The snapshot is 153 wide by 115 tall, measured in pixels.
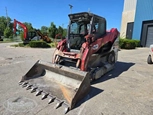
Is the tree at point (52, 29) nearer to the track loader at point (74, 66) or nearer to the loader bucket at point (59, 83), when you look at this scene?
the track loader at point (74, 66)

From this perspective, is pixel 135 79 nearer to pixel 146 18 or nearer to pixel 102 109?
pixel 102 109

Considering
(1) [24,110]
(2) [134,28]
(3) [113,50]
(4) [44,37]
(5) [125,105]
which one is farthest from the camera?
(4) [44,37]

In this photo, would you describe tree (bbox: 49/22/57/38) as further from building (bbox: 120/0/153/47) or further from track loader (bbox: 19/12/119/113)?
track loader (bbox: 19/12/119/113)

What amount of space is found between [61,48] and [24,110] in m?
2.86

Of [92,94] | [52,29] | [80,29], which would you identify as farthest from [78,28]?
[52,29]

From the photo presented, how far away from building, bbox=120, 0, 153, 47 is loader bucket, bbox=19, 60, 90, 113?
62.4 feet

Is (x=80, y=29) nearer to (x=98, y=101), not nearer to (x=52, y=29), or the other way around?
(x=98, y=101)

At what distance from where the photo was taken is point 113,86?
4406 millimetres

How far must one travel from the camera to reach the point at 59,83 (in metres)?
4.14

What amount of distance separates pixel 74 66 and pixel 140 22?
1893cm

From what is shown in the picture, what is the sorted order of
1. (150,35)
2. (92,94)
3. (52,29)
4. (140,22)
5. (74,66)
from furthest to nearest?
(52,29) → (140,22) → (150,35) → (74,66) → (92,94)

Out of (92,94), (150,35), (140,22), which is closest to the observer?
(92,94)

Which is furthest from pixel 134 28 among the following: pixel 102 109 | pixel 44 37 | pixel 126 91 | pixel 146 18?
pixel 102 109

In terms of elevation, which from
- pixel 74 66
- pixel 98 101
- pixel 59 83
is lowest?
pixel 98 101
